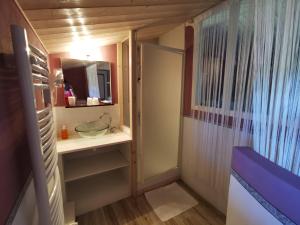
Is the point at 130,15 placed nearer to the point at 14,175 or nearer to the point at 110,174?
the point at 14,175

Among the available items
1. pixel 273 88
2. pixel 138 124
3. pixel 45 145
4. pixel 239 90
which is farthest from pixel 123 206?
pixel 273 88

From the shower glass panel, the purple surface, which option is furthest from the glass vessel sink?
the purple surface

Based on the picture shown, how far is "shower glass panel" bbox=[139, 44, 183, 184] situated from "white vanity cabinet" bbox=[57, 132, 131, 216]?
0.27m

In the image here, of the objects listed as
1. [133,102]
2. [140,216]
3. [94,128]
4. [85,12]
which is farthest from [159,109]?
[85,12]

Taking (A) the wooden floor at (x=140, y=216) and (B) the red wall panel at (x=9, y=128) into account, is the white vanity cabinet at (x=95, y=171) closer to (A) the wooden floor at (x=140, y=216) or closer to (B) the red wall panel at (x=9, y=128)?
(A) the wooden floor at (x=140, y=216)

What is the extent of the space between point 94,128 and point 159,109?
0.91m

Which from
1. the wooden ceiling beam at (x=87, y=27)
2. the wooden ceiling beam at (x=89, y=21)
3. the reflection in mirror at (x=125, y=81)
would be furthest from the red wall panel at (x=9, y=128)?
the reflection in mirror at (x=125, y=81)

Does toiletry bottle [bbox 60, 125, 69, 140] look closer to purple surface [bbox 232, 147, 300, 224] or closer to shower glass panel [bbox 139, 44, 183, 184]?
shower glass panel [bbox 139, 44, 183, 184]

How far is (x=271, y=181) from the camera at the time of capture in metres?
0.92

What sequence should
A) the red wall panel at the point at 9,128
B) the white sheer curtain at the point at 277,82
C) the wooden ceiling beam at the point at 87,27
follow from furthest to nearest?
the wooden ceiling beam at the point at 87,27 < the white sheer curtain at the point at 277,82 < the red wall panel at the point at 9,128

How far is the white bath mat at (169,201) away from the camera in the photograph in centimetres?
196

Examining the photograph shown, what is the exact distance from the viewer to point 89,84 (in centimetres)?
221

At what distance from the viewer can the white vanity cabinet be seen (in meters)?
1.84

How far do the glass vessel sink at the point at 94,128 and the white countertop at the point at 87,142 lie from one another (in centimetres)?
6
